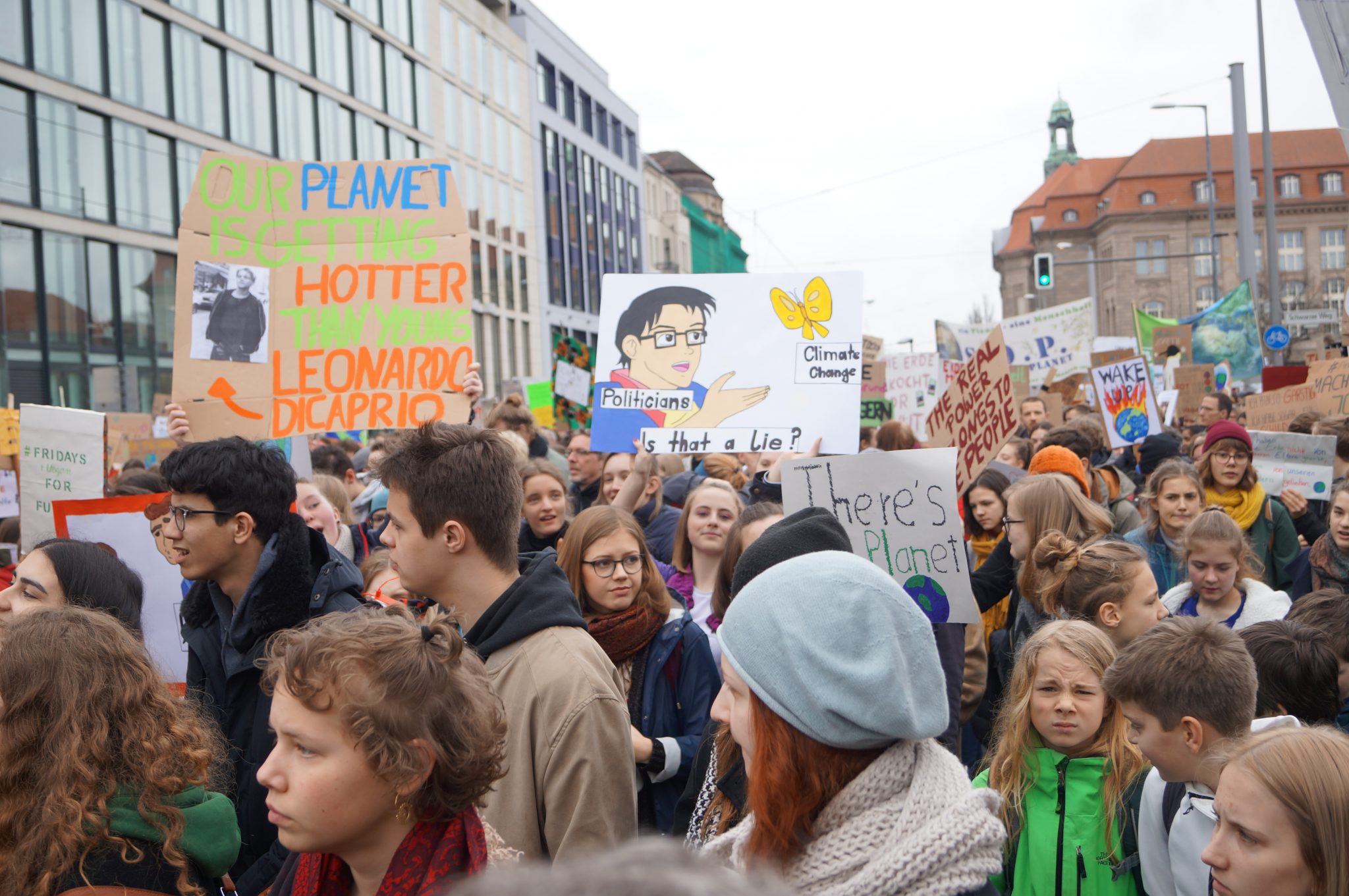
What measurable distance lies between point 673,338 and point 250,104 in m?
29.6

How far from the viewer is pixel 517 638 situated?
2.63m

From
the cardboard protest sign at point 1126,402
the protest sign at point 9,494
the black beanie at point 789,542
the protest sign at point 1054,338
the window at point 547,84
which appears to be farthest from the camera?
the window at point 547,84

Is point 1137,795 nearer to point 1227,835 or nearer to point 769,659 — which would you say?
point 1227,835

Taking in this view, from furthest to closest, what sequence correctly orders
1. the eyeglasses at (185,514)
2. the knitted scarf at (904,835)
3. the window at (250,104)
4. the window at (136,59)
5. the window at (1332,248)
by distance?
the window at (1332,248) → the window at (250,104) → the window at (136,59) → the eyeglasses at (185,514) → the knitted scarf at (904,835)

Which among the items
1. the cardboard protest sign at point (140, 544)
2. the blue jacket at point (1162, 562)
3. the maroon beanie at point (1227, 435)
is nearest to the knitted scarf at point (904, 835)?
the cardboard protest sign at point (140, 544)

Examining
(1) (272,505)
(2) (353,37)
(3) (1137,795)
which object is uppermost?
(2) (353,37)

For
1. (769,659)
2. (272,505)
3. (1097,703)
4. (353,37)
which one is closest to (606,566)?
(272,505)

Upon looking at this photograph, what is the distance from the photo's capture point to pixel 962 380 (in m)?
6.82

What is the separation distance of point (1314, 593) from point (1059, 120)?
123593 millimetres

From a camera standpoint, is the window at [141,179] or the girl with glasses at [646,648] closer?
the girl with glasses at [646,648]

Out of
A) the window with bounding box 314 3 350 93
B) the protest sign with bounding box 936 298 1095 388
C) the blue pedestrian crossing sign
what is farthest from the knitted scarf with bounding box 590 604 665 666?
the window with bounding box 314 3 350 93

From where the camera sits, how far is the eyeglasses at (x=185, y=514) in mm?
3283

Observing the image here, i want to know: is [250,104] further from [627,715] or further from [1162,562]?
[627,715]

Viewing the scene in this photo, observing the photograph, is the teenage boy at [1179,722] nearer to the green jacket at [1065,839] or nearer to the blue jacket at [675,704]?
the green jacket at [1065,839]
